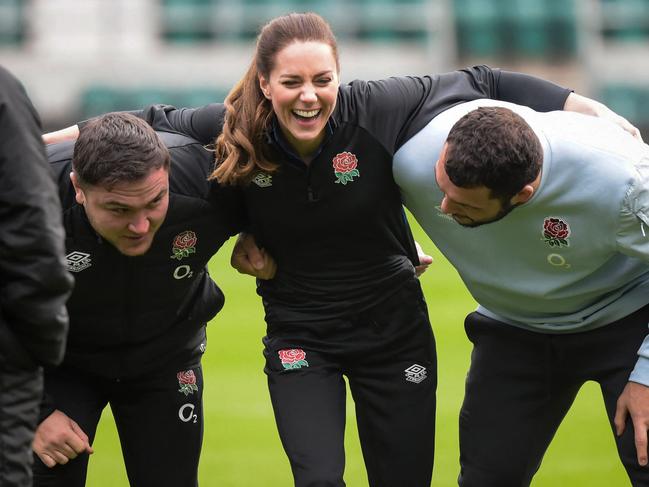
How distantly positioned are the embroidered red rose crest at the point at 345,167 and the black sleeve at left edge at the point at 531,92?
730mm

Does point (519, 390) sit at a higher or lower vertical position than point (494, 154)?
lower

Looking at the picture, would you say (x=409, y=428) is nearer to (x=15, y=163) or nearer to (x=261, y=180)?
(x=261, y=180)

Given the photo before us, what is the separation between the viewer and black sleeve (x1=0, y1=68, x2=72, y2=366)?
319cm

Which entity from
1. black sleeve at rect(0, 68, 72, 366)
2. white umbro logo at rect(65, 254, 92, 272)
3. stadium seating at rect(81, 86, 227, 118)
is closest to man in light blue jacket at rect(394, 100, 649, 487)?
white umbro logo at rect(65, 254, 92, 272)

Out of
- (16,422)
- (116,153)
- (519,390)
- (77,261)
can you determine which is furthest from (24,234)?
(519,390)

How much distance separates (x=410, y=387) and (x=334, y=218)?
0.79m

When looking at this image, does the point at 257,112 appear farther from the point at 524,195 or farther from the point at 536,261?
the point at 536,261

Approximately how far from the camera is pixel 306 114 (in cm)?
455

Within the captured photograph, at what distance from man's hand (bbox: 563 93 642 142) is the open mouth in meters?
1.05

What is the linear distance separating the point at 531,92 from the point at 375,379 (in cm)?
136

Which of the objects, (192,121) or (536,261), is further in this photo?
(192,121)

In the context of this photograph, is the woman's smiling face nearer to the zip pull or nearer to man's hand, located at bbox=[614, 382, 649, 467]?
the zip pull

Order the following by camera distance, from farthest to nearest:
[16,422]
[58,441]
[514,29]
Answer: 1. [514,29]
2. [58,441]
3. [16,422]

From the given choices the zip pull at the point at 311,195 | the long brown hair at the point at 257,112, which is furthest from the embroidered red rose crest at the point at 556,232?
the long brown hair at the point at 257,112
